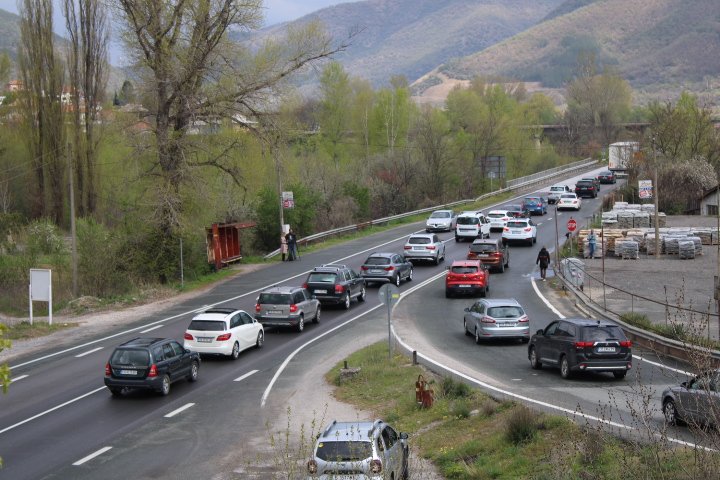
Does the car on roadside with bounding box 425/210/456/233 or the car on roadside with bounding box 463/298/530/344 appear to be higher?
the car on roadside with bounding box 425/210/456/233

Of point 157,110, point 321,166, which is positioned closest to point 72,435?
point 157,110

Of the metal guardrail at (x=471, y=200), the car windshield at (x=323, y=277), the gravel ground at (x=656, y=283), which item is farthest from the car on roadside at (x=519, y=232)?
the car windshield at (x=323, y=277)

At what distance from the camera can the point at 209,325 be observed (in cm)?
2695

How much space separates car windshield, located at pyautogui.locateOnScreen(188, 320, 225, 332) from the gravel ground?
43.3 ft

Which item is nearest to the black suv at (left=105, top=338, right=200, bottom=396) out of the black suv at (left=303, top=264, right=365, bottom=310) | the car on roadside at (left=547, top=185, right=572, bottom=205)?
the black suv at (left=303, top=264, right=365, bottom=310)

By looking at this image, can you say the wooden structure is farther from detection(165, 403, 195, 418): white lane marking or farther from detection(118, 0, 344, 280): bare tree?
detection(165, 403, 195, 418): white lane marking

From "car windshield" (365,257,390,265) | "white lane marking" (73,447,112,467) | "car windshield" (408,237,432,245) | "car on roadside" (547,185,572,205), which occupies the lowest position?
"white lane marking" (73,447,112,467)

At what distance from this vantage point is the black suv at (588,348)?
74.2 feet

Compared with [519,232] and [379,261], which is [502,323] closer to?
[379,261]

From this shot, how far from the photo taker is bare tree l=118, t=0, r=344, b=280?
4153cm

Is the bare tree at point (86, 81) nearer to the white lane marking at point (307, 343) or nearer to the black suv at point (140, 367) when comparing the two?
the white lane marking at point (307, 343)

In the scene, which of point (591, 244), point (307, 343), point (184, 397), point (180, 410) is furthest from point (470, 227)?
point (180, 410)

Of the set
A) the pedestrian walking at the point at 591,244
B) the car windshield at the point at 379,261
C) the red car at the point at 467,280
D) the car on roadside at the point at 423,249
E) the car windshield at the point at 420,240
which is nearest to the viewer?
the red car at the point at 467,280

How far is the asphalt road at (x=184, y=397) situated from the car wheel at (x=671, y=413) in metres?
1.10
